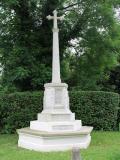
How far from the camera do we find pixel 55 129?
14.8 m

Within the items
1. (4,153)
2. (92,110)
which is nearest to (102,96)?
(92,110)

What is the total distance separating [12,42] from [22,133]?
8.36 meters

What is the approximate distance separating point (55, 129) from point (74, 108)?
652 centimetres

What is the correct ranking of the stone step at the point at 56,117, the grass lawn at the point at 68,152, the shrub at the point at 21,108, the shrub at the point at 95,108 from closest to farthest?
1. the grass lawn at the point at 68,152
2. the stone step at the point at 56,117
3. the shrub at the point at 21,108
4. the shrub at the point at 95,108

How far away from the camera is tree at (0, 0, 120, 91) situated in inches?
863

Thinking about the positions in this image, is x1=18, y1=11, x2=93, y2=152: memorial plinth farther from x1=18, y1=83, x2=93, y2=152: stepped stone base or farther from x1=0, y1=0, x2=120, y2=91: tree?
x1=0, y1=0, x2=120, y2=91: tree

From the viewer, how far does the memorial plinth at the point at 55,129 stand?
46.4 feet

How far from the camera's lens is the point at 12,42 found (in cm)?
2294

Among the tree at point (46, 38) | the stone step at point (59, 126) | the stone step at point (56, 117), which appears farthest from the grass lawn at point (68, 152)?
the tree at point (46, 38)

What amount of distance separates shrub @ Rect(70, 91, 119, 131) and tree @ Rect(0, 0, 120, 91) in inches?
79.7

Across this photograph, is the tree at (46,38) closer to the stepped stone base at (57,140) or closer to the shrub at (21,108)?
the shrub at (21,108)

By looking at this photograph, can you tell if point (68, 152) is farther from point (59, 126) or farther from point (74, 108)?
point (74, 108)

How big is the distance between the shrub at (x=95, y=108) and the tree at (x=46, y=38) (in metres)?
2.02

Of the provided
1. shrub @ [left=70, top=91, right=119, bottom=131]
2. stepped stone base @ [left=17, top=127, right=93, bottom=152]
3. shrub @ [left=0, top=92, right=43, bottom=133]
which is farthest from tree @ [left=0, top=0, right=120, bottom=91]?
stepped stone base @ [left=17, top=127, right=93, bottom=152]
